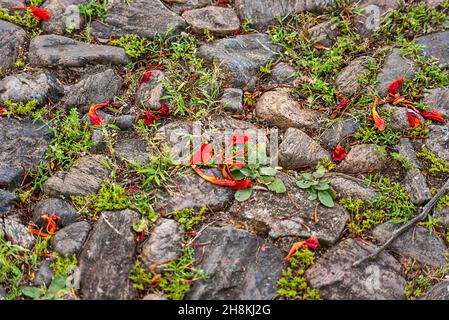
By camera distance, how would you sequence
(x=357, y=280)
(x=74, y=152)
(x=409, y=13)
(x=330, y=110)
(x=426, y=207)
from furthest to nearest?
→ (x=409, y=13)
(x=330, y=110)
(x=74, y=152)
(x=426, y=207)
(x=357, y=280)

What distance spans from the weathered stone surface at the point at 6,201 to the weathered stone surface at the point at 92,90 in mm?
923

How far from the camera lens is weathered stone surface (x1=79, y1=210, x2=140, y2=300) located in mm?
3459

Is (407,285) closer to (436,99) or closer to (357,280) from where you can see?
(357,280)

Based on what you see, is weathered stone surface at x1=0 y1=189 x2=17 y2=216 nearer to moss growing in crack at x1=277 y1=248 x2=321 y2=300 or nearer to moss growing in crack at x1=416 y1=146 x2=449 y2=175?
moss growing in crack at x1=277 y1=248 x2=321 y2=300

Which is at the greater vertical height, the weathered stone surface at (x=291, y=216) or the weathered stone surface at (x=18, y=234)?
the weathered stone surface at (x=291, y=216)

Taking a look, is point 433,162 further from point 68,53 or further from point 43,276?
point 68,53

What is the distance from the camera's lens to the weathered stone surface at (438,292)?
359 centimetres

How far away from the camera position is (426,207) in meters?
3.90

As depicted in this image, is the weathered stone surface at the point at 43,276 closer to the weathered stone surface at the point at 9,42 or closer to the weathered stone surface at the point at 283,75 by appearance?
the weathered stone surface at the point at 9,42

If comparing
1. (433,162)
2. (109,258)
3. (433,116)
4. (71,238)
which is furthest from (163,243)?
(433,116)

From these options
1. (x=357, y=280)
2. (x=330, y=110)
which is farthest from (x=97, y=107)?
(x=357, y=280)

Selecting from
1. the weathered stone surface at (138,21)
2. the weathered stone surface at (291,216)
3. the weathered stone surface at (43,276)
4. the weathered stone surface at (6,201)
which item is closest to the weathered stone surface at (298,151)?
the weathered stone surface at (291,216)

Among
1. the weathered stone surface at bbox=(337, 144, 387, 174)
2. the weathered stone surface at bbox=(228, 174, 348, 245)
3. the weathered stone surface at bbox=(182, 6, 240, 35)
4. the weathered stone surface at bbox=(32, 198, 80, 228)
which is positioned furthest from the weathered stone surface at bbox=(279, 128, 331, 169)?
the weathered stone surface at bbox=(32, 198, 80, 228)

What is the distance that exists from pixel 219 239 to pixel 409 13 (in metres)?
2.99
